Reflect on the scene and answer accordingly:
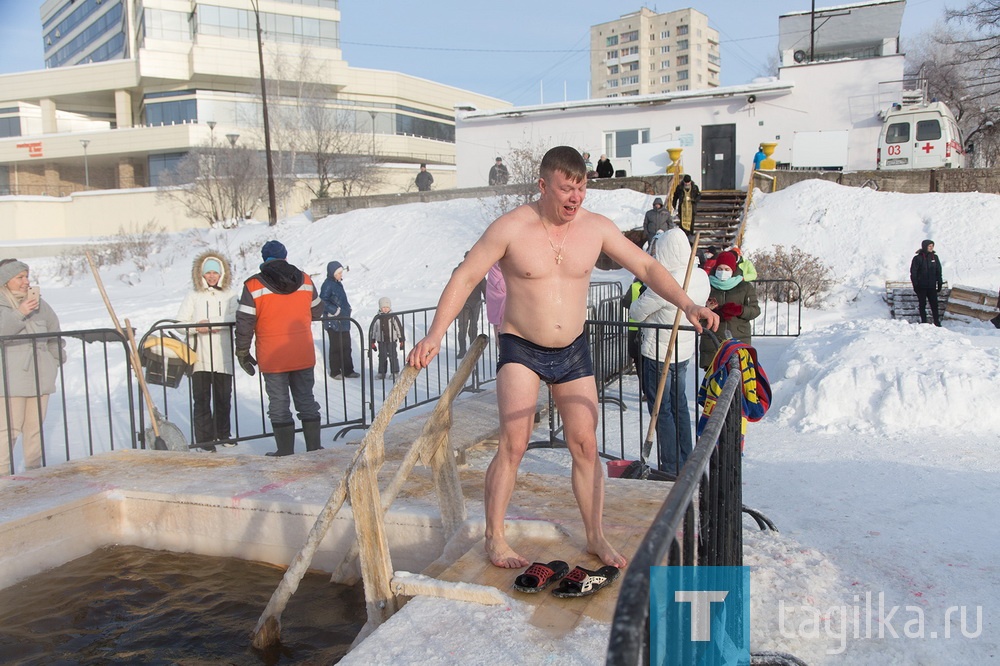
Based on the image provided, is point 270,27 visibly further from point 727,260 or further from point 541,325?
point 541,325

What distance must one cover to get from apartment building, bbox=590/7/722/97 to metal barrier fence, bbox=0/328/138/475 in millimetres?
107568

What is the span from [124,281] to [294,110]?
20.0 metres

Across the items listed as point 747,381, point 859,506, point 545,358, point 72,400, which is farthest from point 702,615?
point 72,400

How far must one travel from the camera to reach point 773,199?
72.0 feet

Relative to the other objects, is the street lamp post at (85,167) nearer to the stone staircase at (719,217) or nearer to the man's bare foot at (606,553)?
the stone staircase at (719,217)

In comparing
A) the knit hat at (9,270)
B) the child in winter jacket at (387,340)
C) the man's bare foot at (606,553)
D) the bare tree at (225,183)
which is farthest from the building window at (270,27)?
the man's bare foot at (606,553)

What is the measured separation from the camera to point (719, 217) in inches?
851

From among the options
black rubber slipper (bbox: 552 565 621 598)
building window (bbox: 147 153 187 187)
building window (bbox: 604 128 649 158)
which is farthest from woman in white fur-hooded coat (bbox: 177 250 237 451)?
building window (bbox: 147 153 187 187)

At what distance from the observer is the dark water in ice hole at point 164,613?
143 inches

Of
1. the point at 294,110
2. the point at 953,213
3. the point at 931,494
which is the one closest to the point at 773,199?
the point at 953,213

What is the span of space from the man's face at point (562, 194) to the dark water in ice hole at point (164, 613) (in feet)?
7.65

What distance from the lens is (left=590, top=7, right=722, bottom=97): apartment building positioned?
362ft

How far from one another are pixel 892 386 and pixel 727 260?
6.52ft

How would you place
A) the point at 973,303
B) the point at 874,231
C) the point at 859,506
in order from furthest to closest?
the point at 874,231, the point at 973,303, the point at 859,506
